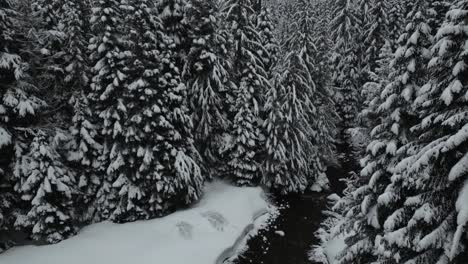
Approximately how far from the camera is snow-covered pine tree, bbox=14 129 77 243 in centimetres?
1582

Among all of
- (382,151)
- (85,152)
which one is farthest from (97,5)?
(382,151)

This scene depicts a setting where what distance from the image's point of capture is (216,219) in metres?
20.2

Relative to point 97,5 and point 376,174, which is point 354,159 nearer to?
point 376,174

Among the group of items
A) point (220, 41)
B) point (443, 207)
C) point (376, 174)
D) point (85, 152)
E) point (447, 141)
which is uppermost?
point (220, 41)

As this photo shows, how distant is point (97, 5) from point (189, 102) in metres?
8.77

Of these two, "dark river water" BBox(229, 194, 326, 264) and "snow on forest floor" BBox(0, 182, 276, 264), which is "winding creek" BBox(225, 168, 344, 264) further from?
"snow on forest floor" BBox(0, 182, 276, 264)

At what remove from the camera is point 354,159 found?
33.7m

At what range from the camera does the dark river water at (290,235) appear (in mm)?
18844

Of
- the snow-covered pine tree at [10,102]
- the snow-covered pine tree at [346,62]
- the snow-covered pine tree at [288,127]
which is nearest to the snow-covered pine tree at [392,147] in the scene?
the snow-covered pine tree at [288,127]

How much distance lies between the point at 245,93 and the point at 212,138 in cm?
430

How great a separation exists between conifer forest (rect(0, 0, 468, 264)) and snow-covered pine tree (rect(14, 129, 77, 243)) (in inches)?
2.7

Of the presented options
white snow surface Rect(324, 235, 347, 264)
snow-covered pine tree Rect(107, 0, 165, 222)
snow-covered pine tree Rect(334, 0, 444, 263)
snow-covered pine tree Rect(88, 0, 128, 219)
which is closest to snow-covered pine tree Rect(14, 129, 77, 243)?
snow-covered pine tree Rect(88, 0, 128, 219)

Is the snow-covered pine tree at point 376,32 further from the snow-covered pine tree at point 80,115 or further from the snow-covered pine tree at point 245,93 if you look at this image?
the snow-covered pine tree at point 80,115

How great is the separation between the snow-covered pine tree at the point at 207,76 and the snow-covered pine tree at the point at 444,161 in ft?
52.3
